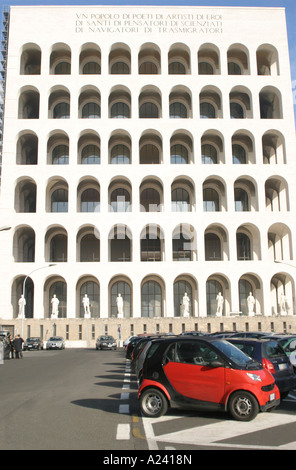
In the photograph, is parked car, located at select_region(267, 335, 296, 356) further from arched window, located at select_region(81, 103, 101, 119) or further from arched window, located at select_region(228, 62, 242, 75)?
arched window, located at select_region(228, 62, 242, 75)

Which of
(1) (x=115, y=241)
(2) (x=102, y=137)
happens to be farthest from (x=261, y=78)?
(1) (x=115, y=241)

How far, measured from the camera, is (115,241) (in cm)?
5122

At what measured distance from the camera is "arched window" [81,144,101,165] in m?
52.8

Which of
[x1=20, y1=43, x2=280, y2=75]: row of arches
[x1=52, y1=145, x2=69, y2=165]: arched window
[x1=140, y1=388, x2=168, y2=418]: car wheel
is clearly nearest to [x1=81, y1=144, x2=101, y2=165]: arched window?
[x1=52, y1=145, x2=69, y2=165]: arched window

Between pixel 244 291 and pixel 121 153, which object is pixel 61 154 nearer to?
pixel 121 153

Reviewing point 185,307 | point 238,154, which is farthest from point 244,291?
point 238,154

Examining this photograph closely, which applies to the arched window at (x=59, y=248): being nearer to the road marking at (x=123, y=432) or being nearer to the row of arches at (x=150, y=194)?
the row of arches at (x=150, y=194)

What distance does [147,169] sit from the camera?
4769 cm

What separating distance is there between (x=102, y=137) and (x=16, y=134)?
882 centimetres

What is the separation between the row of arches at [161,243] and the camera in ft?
153

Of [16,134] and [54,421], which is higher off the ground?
[16,134]

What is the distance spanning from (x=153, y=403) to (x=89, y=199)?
44239 millimetres

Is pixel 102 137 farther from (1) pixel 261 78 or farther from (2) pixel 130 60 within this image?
(1) pixel 261 78

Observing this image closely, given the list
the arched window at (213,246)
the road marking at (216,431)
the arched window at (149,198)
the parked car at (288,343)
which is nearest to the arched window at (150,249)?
the arched window at (149,198)
